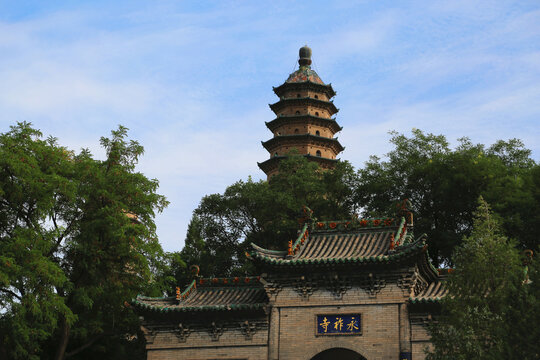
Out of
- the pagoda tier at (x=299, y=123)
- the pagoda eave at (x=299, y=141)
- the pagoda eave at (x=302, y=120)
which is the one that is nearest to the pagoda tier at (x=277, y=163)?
the pagoda eave at (x=299, y=141)

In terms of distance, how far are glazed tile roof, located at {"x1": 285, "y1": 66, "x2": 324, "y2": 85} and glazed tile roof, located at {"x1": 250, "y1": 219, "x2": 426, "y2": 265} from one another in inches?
1116

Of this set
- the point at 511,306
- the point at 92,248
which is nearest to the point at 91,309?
the point at 92,248

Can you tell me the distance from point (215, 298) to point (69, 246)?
5.38 metres

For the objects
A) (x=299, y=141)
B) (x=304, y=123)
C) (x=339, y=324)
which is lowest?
(x=339, y=324)

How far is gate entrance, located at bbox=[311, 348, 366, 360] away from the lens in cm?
2089

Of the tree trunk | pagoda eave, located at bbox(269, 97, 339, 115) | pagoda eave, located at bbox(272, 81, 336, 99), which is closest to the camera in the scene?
the tree trunk

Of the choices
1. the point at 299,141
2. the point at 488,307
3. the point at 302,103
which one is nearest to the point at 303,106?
the point at 302,103

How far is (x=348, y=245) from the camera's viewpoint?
21.0 meters

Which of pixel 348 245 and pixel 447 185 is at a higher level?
pixel 447 185

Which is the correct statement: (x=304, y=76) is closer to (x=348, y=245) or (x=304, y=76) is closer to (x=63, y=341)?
(x=348, y=245)

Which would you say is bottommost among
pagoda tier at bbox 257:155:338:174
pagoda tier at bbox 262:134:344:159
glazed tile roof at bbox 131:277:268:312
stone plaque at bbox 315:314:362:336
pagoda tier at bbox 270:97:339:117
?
stone plaque at bbox 315:314:362:336

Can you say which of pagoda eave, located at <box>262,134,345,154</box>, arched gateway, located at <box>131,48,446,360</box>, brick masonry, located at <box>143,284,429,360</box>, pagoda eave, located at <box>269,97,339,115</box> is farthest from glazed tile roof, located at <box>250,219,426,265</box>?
pagoda eave, located at <box>269,97,339,115</box>

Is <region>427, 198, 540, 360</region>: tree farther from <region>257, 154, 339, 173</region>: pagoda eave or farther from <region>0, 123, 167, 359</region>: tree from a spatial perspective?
<region>257, 154, 339, 173</region>: pagoda eave

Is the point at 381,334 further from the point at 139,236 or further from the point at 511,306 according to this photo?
the point at 139,236
